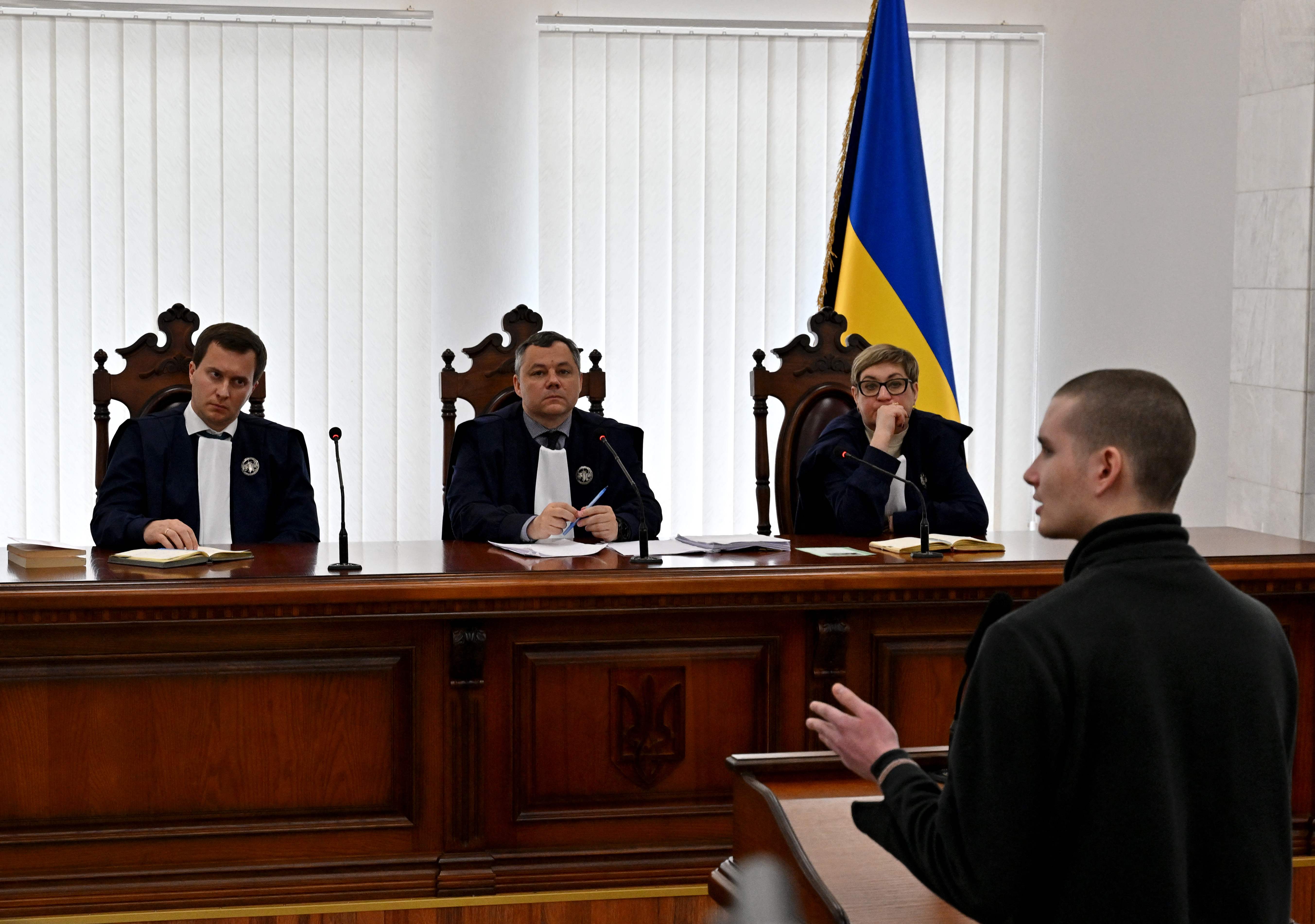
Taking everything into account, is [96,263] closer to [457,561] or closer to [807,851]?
[457,561]

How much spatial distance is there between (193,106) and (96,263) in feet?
2.28

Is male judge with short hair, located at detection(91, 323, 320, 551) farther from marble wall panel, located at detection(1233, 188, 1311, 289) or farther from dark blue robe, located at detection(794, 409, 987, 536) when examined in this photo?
marble wall panel, located at detection(1233, 188, 1311, 289)

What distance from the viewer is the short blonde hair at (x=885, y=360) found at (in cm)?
385

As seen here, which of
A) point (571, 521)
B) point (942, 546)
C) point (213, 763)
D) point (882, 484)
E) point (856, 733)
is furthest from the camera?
point (882, 484)

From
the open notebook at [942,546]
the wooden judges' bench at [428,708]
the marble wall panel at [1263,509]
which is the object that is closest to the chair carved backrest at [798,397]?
the open notebook at [942,546]

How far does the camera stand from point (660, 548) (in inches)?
130

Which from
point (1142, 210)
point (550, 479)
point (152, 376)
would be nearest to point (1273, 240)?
point (1142, 210)

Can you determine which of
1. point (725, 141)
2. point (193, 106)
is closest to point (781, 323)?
point (725, 141)

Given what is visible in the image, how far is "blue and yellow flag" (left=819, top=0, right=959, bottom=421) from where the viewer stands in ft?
16.3

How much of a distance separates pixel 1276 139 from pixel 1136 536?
4.20m

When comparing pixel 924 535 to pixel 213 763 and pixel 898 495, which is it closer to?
pixel 898 495

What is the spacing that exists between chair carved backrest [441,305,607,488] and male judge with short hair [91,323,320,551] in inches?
19.9

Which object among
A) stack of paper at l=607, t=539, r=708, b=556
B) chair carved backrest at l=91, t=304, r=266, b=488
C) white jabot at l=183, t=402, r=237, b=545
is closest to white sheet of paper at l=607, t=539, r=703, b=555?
stack of paper at l=607, t=539, r=708, b=556

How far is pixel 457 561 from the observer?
3.00 m
